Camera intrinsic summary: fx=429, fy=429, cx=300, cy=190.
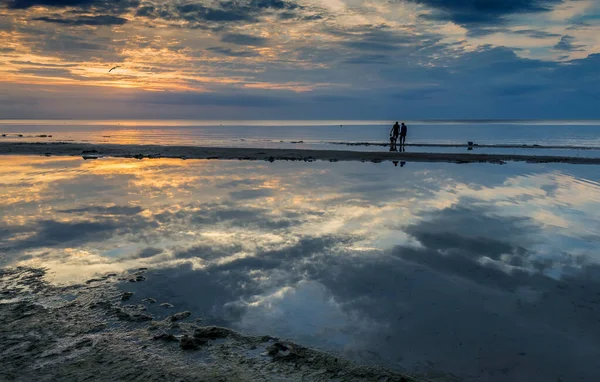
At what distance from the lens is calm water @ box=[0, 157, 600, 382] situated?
272 inches

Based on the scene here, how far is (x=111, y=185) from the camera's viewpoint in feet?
72.2

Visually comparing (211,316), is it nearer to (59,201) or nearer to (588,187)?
(59,201)

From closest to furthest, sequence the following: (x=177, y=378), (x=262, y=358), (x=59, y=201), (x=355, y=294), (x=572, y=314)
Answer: (x=177, y=378), (x=262, y=358), (x=572, y=314), (x=355, y=294), (x=59, y=201)

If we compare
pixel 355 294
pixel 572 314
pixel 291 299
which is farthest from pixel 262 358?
pixel 572 314

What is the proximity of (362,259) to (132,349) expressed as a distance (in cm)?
618

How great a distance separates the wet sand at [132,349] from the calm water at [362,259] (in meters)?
0.44

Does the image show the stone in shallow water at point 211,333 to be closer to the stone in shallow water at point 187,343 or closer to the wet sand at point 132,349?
the wet sand at point 132,349

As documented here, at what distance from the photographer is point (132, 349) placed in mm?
6336

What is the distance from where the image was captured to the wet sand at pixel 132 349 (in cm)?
573

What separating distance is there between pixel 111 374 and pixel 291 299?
3.65 m

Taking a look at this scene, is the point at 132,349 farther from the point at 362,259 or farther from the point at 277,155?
the point at 277,155

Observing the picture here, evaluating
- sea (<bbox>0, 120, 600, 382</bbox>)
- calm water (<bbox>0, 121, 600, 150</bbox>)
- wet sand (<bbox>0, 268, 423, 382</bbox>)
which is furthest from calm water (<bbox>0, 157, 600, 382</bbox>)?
calm water (<bbox>0, 121, 600, 150</bbox>)

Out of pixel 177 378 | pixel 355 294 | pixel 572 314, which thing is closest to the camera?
pixel 177 378

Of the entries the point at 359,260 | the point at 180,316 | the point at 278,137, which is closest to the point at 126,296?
the point at 180,316
